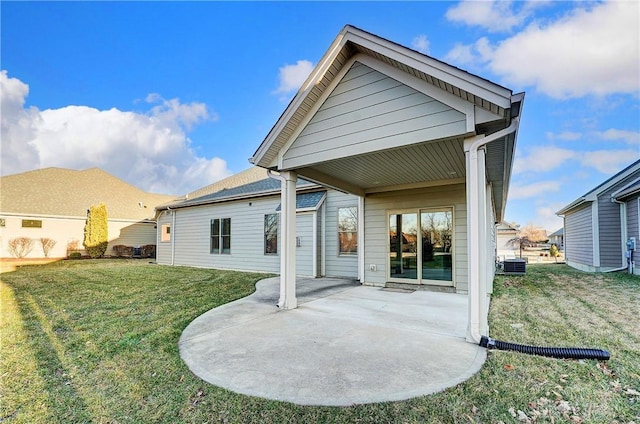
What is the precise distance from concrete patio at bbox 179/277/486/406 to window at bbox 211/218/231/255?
7.08m

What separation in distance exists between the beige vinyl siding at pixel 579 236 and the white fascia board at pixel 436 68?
13.4 m

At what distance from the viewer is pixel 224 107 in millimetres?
17219

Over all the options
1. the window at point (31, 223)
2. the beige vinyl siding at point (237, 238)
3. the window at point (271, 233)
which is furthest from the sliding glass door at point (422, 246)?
the window at point (31, 223)

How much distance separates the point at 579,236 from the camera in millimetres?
15031

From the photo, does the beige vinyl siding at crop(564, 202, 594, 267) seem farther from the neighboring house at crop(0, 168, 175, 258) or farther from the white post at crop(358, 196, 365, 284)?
the neighboring house at crop(0, 168, 175, 258)

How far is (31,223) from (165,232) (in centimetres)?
963

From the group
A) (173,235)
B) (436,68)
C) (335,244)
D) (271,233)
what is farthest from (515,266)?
(173,235)

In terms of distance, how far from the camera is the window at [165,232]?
15930mm

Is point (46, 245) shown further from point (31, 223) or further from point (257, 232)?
point (257, 232)

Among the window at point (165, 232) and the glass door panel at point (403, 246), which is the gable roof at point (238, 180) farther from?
the glass door panel at point (403, 246)

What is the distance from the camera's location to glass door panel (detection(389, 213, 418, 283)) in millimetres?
8281

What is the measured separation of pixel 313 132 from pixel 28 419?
5.00 meters

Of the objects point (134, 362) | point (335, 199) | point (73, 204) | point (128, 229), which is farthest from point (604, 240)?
point (73, 204)

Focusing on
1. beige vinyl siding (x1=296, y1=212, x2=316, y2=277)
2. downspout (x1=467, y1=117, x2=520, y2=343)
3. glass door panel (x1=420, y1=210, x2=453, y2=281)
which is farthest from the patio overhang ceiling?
beige vinyl siding (x1=296, y1=212, x2=316, y2=277)
